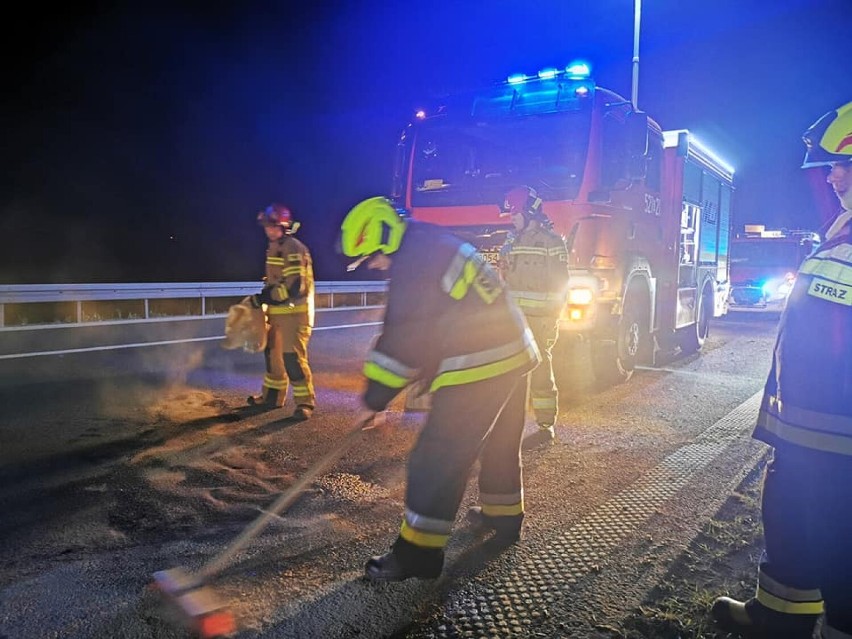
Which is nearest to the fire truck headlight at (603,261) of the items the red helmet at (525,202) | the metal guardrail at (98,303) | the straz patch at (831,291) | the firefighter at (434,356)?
the red helmet at (525,202)

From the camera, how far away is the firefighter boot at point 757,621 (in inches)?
95.5

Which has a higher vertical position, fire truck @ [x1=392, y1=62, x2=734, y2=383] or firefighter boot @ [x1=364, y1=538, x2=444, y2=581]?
fire truck @ [x1=392, y1=62, x2=734, y2=383]

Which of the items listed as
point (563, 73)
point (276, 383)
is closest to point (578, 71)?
point (563, 73)

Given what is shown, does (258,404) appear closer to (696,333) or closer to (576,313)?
(576,313)

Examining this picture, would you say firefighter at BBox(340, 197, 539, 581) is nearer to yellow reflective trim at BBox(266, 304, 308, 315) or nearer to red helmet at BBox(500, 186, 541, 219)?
red helmet at BBox(500, 186, 541, 219)

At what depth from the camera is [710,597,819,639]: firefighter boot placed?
2426 millimetres

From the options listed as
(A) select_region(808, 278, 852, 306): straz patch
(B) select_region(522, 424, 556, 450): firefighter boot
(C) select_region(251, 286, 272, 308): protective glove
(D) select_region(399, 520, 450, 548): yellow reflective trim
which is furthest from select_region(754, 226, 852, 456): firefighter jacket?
(C) select_region(251, 286, 272, 308): protective glove

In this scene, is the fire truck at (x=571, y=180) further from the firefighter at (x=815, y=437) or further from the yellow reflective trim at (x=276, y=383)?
the firefighter at (x=815, y=437)

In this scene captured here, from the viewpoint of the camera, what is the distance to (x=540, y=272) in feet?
17.3

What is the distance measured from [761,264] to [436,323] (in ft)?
70.7

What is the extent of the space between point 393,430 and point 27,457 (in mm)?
2751

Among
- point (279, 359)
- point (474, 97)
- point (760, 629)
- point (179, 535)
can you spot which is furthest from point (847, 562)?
point (474, 97)

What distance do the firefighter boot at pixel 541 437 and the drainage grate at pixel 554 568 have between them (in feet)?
2.96

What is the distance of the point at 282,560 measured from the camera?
10.3 ft
